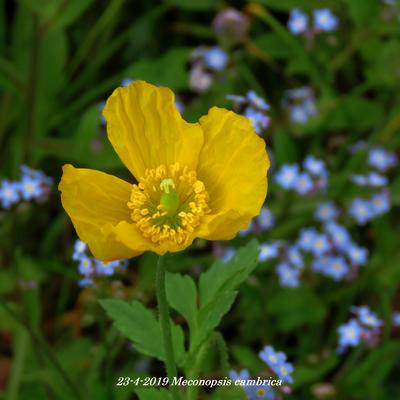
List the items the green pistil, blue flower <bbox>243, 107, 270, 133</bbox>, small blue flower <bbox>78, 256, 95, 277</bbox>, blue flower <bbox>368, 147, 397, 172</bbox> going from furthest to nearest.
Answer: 1. blue flower <bbox>368, 147, 397, 172</bbox>
2. blue flower <bbox>243, 107, 270, 133</bbox>
3. small blue flower <bbox>78, 256, 95, 277</bbox>
4. the green pistil

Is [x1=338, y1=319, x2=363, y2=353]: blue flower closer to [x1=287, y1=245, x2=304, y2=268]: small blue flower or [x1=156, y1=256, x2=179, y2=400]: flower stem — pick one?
[x1=287, y1=245, x2=304, y2=268]: small blue flower

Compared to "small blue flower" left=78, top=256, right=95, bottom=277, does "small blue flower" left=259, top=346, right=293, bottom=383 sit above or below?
below

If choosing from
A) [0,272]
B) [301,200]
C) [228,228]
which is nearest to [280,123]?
[301,200]

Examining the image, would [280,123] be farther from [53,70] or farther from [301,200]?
[53,70]

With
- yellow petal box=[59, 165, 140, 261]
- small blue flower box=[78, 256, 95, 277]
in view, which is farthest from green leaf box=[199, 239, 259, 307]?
small blue flower box=[78, 256, 95, 277]

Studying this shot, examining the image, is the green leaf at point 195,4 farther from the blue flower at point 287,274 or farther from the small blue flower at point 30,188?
the blue flower at point 287,274

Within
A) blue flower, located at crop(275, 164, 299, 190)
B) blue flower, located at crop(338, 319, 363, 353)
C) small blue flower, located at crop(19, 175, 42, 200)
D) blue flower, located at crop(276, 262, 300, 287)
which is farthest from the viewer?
blue flower, located at crop(275, 164, 299, 190)

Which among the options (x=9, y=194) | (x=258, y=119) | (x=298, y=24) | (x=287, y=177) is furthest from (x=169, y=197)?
(x=298, y=24)
